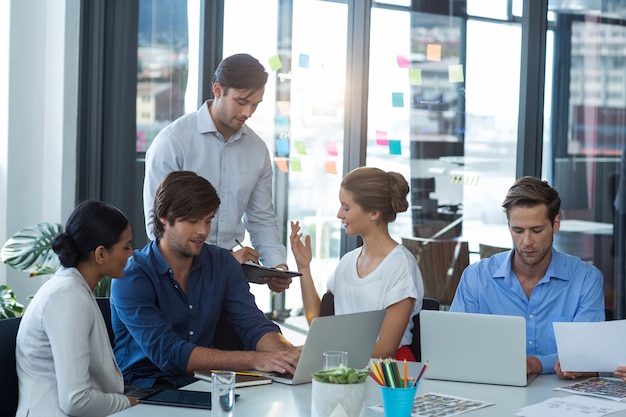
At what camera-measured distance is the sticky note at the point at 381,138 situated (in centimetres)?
455

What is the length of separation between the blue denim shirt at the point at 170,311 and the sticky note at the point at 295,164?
204 centimetres

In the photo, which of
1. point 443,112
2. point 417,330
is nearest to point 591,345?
point 417,330

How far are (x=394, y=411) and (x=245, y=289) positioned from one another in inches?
44.8

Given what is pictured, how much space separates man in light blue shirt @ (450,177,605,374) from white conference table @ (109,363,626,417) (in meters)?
0.32

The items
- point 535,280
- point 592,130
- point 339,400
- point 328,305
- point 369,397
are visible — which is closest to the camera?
point 339,400

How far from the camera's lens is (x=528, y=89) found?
13.0 ft

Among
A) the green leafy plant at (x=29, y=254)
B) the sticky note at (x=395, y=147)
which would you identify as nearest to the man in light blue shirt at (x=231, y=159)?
the sticky note at (x=395, y=147)

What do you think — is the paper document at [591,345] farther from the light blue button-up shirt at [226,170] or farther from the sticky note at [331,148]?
the sticky note at [331,148]

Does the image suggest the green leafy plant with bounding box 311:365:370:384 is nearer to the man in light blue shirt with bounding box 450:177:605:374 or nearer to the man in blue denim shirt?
the man in blue denim shirt

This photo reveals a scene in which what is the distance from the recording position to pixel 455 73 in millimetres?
4312

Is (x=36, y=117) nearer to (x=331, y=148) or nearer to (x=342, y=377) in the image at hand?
(x=331, y=148)

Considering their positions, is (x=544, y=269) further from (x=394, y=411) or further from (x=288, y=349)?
(x=394, y=411)

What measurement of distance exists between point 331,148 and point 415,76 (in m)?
0.65

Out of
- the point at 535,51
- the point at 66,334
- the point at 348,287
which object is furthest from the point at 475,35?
the point at 66,334
